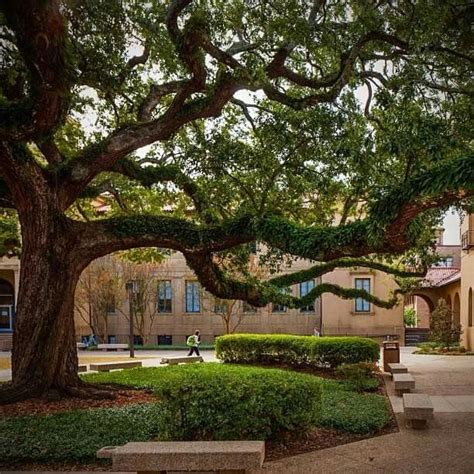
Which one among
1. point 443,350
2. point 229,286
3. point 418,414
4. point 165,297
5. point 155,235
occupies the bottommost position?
point 443,350

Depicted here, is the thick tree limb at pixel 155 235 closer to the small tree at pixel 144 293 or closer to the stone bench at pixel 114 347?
the stone bench at pixel 114 347

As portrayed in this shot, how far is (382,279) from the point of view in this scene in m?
38.9

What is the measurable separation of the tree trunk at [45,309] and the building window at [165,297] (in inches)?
1186

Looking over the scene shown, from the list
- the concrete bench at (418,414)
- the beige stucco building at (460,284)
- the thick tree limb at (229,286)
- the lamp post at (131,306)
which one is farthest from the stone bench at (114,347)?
the concrete bench at (418,414)

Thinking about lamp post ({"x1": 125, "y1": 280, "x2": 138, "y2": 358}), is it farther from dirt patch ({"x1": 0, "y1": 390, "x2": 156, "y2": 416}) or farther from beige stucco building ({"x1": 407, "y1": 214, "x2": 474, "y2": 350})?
dirt patch ({"x1": 0, "y1": 390, "x2": 156, "y2": 416})

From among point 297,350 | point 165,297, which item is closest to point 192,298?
point 165,297

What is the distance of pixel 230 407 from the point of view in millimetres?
7086

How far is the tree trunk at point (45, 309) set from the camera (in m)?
11.2

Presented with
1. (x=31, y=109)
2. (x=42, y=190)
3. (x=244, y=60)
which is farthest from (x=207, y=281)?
(x=31, y=109)

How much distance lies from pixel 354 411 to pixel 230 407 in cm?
344

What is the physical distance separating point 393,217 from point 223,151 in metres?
5.17

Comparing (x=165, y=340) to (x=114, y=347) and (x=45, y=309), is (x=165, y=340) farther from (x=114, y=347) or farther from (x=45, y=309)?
(x=45, y=309)

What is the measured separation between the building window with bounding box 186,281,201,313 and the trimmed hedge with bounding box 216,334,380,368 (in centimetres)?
2055

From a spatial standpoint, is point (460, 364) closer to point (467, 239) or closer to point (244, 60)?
point (467, 239)
